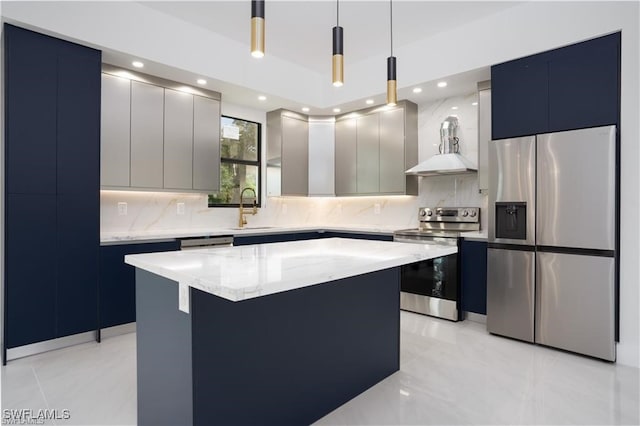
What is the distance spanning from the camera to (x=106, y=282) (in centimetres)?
320

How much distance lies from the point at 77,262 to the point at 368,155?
340cm

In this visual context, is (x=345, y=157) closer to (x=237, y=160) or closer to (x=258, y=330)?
(x=237, y=160)

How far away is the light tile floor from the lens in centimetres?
205

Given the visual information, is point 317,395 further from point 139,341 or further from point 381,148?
point 381,148

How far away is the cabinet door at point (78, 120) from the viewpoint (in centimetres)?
295

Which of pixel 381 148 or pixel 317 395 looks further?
pixel 381 148

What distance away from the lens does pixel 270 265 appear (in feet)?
5.43

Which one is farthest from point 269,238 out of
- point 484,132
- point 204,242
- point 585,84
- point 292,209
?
point 585,84

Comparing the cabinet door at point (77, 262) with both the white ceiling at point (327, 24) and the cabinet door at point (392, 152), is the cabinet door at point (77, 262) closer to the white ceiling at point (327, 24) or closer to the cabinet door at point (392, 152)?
the white ceiling at point (327, 24)

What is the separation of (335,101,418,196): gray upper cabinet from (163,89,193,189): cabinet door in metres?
2.04

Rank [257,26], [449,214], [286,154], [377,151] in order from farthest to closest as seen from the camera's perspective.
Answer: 1. [286,154]
2. [377,151]
3. [449,214]
4. [257,26]

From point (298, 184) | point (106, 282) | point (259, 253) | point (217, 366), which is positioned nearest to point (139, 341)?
point (217, 366)

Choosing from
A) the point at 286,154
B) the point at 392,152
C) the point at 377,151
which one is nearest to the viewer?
the point at 392,152

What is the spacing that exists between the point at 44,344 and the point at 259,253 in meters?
2.12
